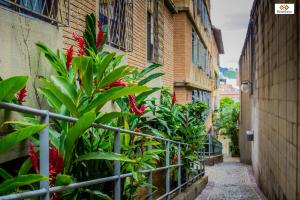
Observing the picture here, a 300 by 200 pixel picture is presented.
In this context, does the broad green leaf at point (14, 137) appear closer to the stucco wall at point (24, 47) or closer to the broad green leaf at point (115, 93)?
the broad green leaf at point (115, 93)

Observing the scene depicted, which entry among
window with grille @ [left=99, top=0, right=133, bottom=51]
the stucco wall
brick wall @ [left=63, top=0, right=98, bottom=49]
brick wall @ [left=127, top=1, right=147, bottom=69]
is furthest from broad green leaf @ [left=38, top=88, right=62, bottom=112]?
brick wall @ [left=127, top=1, right=147, bottom=69]

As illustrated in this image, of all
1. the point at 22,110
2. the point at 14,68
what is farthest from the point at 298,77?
the point at 22,110

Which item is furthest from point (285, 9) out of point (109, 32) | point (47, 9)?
point (47, 9)

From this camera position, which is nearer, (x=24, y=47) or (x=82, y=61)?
(x=82, y=61)

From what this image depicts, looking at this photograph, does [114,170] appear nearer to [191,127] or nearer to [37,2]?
[37,2]

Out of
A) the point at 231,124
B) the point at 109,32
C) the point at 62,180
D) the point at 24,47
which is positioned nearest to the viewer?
the point at 62,180

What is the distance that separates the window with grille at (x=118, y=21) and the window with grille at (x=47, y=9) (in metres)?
1.57

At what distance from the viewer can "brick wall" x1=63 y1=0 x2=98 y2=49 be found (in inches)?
184

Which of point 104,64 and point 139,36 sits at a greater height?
point 139,36

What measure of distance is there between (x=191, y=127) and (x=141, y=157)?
4.05 metres

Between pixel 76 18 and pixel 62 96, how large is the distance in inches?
96.4

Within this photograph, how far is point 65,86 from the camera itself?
2.99 meters

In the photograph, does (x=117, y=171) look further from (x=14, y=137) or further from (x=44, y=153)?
(x=14, y=137)

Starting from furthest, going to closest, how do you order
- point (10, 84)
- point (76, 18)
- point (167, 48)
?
point (167, 48), point (76, 18), point (10, 84)
